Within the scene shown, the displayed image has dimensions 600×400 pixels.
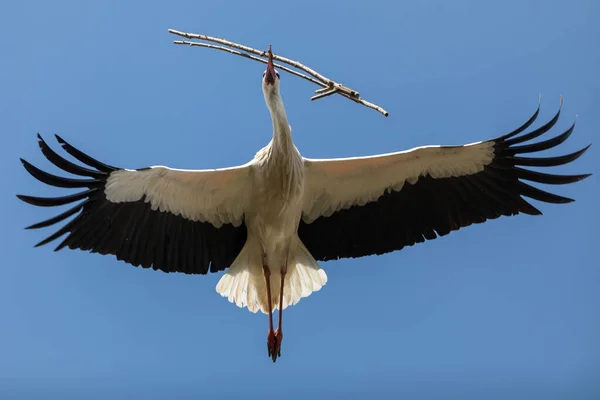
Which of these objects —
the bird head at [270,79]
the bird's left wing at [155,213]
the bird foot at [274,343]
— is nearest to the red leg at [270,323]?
the bird foot at [274,343]

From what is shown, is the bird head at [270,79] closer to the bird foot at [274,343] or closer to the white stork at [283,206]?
the white stork at [283,206]

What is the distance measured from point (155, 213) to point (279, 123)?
112 centimetres

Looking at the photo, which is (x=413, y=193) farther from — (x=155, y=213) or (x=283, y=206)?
(x=155, y=213)

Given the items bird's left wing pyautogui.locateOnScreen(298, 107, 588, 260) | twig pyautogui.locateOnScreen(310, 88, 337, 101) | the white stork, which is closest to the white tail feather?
the white stork

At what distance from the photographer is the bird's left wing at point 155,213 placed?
208 inches

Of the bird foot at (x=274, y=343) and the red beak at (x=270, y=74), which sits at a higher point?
the red beak at (x=270, y=74)

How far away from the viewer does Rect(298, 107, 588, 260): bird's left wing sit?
565cm

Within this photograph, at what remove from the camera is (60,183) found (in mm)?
5184

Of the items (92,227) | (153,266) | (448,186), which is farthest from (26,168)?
(448,186)

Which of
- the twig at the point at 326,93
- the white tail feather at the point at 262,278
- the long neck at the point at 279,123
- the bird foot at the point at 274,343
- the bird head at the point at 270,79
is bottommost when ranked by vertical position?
the bird foot at the point at 274,343

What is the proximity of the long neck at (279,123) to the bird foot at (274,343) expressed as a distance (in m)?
1.34

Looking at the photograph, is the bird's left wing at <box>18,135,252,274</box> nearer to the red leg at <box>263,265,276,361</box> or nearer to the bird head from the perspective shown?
the red leg at <box>263,265,276,361</box>

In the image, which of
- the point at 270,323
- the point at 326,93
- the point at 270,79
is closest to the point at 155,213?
the point at 270,323

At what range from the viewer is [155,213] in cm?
564
